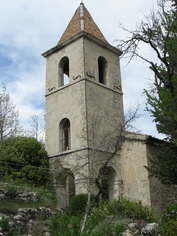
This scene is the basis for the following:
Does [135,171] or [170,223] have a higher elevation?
[135,171]

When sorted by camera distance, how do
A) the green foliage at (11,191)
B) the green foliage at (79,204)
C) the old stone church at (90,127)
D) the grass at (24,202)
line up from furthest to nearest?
the old stone church at (90,127) → the green foliage at (79,204) → the green foliage at (11,191) → the grass at (24,202)

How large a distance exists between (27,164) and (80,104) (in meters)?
4.45

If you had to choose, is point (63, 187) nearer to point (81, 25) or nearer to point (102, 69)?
point (102, 69)

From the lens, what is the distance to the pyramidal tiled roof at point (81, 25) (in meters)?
22.1

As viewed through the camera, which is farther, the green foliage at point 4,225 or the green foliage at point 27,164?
the green foliage at point 27,164

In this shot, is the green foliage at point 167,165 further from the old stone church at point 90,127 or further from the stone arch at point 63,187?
the stone arch at point 63,187

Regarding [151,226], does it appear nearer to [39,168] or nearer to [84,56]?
[39,168]

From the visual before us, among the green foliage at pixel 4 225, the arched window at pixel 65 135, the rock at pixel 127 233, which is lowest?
the rock at pixel 127 233

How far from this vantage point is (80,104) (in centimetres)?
1948

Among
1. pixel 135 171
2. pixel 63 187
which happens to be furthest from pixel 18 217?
pixel 135 171

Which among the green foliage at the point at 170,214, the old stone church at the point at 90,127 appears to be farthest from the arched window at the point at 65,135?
the green foliage at the point at 170,214

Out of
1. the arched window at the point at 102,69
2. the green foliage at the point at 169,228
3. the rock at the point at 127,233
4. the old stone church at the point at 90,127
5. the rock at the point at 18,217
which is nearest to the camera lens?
the green foliage at the point at 169,228

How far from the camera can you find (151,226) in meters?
10.9

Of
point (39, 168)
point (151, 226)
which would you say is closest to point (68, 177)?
point (39, 168)
